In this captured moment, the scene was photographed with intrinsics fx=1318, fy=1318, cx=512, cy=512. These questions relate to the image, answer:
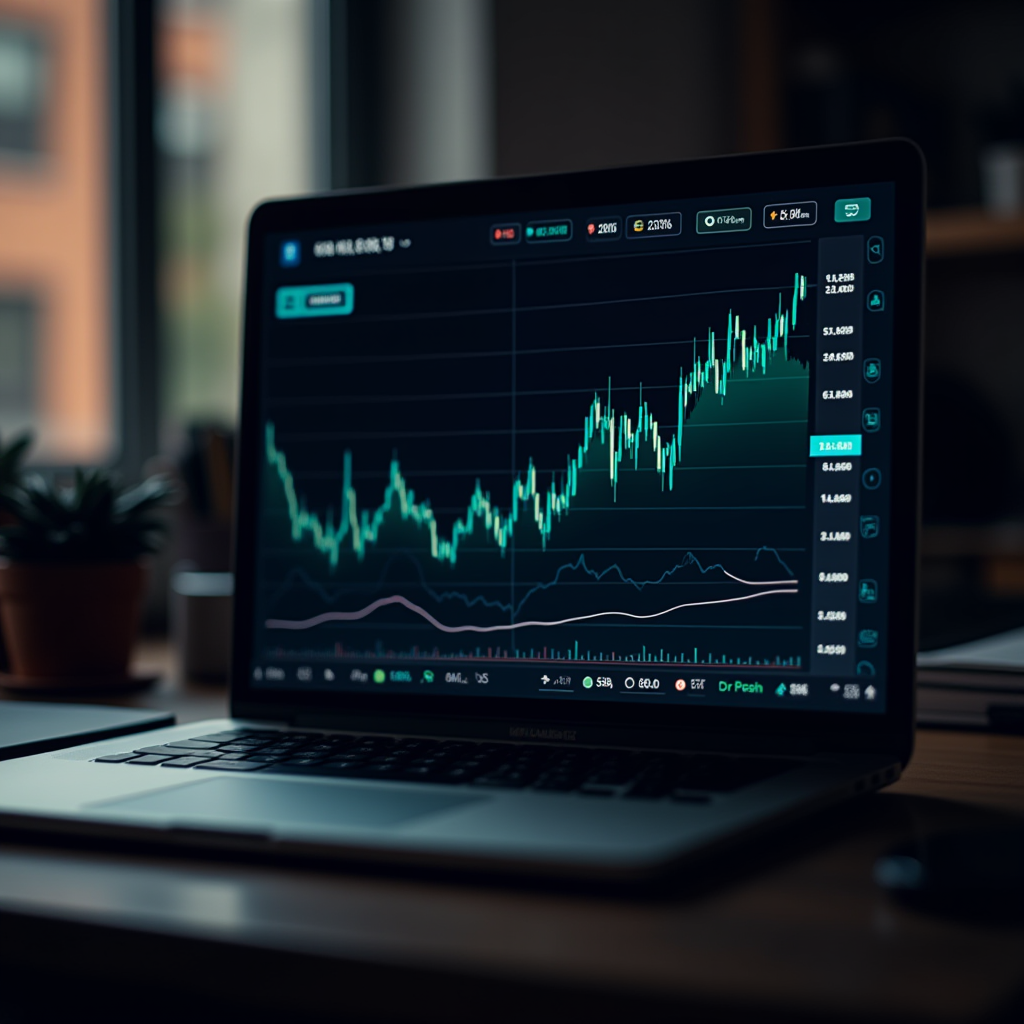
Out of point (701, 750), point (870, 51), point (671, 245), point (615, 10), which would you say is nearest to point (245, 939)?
point (701, 750)

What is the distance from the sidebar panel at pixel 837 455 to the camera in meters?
0.63

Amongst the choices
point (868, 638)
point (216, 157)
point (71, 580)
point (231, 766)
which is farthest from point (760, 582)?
point (216, 157)

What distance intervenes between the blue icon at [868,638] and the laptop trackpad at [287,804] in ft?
0.69

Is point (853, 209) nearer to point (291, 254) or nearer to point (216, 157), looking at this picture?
point (291, 254)

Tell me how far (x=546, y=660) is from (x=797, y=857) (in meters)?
0.22

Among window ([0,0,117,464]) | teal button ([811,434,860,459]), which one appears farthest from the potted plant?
teal button ([811,434,860,459])

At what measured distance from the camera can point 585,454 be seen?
701 mm

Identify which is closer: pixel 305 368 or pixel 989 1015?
pixel 989 1015

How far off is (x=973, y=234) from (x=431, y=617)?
1773 millimetres

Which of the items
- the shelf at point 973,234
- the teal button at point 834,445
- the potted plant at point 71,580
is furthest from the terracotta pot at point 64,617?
the shelf at point 973,234

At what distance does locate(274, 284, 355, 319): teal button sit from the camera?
78 cm

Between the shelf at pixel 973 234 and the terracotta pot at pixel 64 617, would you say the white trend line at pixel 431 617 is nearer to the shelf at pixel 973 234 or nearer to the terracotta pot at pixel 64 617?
the terracotta pot at pixel 64 617

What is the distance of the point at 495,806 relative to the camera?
0.52 metres

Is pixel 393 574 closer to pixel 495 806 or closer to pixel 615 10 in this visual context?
pixel 495 806
